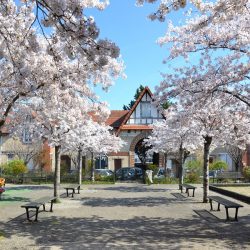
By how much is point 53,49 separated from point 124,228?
6.47 meters

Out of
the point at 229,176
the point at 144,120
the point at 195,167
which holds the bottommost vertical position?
the point at 229,176

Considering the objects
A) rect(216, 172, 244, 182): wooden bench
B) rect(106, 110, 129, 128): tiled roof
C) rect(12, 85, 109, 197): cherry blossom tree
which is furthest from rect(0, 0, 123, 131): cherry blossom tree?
rect(106, 110, 129, 128): tiled roof

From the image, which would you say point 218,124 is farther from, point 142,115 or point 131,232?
point 142,115

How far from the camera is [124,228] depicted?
1318cm

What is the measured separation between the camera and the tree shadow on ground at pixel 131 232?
10828 millimetres

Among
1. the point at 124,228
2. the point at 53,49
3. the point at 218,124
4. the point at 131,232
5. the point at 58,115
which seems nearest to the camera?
the point at 53,49

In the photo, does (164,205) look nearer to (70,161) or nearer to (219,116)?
(219,116)

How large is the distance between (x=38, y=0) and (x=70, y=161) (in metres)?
49.8

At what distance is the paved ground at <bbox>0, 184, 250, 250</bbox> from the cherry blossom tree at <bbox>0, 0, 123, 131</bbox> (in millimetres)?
3567

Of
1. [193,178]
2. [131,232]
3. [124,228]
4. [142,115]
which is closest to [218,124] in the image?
[124,228]

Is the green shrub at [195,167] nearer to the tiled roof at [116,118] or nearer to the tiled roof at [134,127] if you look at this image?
the tiled roof at [134,127]

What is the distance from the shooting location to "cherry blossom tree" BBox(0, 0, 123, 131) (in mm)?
7090

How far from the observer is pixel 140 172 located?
149 feet

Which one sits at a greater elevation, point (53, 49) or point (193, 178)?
point (53, 49)
